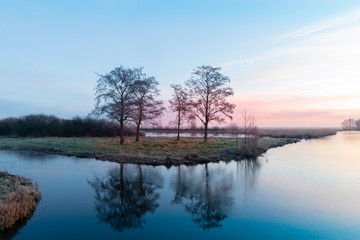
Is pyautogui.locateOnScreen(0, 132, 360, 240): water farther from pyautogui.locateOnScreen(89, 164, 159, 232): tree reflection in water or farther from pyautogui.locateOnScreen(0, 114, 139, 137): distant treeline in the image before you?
pyautogui.locateOnScreen(0, 114, 139, 137): distant treeline

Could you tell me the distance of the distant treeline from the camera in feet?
169

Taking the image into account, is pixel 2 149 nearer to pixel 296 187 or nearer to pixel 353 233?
pixel 296 187

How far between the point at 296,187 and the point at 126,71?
76.4ft

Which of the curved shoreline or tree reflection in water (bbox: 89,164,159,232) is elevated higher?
the curved shoreline

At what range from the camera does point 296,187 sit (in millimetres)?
13500

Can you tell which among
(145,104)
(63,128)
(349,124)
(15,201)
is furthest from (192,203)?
(349,124)

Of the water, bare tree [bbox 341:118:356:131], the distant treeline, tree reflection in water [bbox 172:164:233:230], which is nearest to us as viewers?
the water

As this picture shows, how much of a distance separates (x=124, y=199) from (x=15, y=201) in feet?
13.9

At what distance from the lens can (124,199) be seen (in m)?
11.4

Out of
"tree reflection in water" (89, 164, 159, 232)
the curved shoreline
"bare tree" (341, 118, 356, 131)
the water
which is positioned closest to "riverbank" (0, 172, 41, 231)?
the water

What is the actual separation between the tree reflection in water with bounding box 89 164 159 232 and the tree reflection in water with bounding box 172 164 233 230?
4.57 feet

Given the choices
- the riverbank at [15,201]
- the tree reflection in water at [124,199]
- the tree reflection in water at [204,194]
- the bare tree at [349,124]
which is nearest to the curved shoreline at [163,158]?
the tree reflection in water at [204,194]

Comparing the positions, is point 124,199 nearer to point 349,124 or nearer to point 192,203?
point 192,203

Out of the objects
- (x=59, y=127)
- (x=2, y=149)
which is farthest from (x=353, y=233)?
(x=59, y=127)
